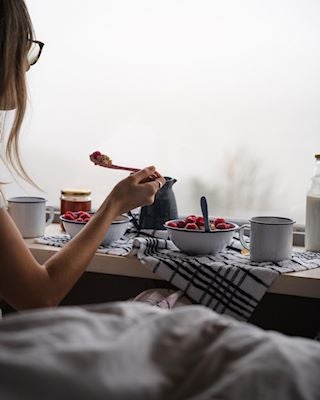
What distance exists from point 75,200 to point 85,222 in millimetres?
188

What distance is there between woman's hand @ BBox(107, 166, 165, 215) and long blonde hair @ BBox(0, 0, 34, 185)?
264mm

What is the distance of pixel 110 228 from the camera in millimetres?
1624

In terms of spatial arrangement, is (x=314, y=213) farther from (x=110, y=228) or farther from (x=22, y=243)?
(x=22, y=243)

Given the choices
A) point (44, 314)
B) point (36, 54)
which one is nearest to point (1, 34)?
point (36, 54)

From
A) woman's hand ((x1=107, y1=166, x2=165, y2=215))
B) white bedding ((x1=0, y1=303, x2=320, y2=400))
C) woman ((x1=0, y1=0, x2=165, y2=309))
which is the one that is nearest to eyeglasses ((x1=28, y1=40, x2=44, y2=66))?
woman ((x1=0, y1=0, x2=165, y2=309))

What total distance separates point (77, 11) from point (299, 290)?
3.24ft

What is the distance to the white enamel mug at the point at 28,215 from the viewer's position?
175 cm

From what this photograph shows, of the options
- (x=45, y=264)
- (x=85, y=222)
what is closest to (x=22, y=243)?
(x=45, y=264)

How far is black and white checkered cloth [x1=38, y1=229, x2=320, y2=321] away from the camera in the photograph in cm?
144

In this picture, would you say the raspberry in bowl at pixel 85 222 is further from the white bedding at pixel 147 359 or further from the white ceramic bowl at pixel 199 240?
the white bedding at pixel 147 359

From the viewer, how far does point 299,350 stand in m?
0.51

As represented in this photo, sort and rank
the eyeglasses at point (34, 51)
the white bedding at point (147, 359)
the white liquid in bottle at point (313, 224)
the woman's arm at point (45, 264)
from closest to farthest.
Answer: the white bedding at point (147, 359)
the woman's arm at point (45, 264)
the eyeglasses at point (34, 51)
the white liquid in bottle at point (313, 224)

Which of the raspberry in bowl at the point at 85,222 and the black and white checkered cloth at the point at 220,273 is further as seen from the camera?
the raspberry in bowl at the point at 85,222

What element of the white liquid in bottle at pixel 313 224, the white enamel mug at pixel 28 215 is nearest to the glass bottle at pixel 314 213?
the white liquid in bottle at pixel 313 224
